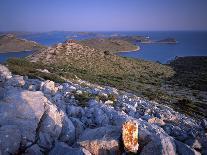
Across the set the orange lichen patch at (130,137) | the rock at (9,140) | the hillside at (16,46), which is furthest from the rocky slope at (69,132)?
the hillside at (16,46)

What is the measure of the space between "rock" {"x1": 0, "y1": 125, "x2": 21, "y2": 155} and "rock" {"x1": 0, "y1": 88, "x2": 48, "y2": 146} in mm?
236

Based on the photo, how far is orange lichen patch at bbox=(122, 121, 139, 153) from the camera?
9.11 meters

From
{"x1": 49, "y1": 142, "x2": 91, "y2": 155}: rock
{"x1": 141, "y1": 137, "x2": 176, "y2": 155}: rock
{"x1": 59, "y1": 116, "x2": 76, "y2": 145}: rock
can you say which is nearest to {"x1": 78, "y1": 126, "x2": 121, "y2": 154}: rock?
{"x1": 49, "y1": 142, "x2": 91, "y2": 155}: rock

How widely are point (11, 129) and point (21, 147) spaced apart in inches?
31.2

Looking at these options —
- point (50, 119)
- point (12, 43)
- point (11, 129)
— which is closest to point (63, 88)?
point (50, 119)

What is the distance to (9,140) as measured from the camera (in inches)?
365

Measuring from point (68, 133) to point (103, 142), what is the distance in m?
2.01

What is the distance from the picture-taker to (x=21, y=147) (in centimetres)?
944

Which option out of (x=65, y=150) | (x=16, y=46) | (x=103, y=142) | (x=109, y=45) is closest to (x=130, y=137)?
(x=103, y=142)

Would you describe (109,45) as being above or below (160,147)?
below

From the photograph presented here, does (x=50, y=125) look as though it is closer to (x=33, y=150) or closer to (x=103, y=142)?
(x=33, y=150)

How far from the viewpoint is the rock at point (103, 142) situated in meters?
9.16

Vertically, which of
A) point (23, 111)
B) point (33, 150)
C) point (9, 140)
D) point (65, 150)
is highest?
point (23, 111)

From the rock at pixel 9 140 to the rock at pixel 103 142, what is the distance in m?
2.29
